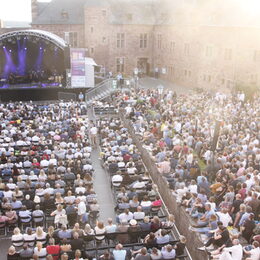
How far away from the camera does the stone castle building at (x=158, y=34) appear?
34.5 m

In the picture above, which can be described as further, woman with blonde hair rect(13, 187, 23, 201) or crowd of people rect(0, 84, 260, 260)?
woman with blonde hair rect(13, 187, 23, 201)

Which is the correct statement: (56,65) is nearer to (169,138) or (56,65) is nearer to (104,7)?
(104,7)

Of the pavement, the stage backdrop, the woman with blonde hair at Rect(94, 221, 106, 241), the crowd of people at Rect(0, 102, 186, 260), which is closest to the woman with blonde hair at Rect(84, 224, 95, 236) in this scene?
the crowd of people at Rect(0, 102, 186, 260)

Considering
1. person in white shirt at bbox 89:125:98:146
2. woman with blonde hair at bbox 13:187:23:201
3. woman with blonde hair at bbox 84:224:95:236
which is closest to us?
woman with blonde hair at bbox 84:224:95:236

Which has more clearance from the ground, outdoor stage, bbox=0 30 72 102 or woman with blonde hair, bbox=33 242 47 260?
outdoor stage, bbox=0 30 72 102

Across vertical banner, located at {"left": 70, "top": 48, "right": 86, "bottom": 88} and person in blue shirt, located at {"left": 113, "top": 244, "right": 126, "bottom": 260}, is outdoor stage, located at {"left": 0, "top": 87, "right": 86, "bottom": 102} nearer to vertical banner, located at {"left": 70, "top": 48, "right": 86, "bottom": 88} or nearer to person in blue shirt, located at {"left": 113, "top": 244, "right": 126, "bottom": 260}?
vertical banner, located at {"left": 70, "top": 48, "right": 86, "bottom": 88}

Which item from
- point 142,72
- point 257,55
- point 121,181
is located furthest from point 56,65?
point 121,181

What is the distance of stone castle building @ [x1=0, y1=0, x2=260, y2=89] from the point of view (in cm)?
3453

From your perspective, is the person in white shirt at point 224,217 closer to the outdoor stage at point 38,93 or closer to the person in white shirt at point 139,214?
the person in white shirt at point 139,214

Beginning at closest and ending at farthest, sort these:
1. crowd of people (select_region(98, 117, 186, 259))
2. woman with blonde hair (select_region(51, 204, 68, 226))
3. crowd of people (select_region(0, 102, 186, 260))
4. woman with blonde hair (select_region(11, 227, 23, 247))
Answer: crowd of people (select_region(98, 117, 186, 259)) → crowd of people (select_region(0, 102, 186, 260)) → woman with blonde hair (select_region(11, 227, 23, 247)) → woman with blonde hair (select_region(51, 204, 68, 226))

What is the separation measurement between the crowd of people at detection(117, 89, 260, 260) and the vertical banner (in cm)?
553

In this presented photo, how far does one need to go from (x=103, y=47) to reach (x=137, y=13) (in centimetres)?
608

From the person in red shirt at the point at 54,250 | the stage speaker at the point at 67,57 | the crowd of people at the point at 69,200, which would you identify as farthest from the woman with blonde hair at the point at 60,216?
A: the stage speaker at the point at 67,57

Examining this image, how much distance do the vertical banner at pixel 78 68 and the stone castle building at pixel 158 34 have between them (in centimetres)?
1299
